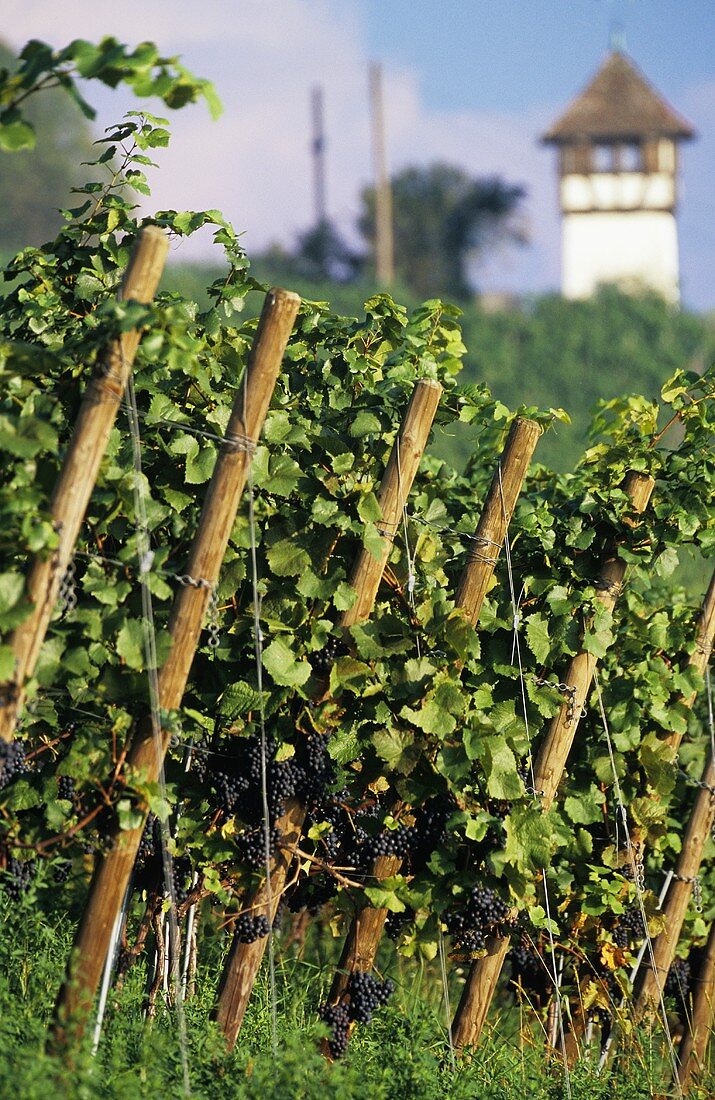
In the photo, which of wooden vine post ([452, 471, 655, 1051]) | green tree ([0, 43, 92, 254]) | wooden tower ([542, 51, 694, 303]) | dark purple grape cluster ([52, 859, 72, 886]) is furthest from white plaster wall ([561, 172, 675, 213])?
dark purple grape cluster ([52, 859, 72, 886])

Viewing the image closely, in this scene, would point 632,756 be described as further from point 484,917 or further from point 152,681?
point 152,681

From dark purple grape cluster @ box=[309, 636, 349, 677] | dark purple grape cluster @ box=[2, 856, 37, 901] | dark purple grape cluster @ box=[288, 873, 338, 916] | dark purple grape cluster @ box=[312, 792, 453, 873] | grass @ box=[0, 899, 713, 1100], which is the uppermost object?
dark purple grape cluster @ box=[309, 636, 349, 677]

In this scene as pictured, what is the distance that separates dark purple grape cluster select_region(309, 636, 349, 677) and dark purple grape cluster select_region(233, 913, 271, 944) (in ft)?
2.21

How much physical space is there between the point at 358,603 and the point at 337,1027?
46.5 inches

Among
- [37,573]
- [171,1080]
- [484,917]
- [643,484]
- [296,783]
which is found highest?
[643,484]

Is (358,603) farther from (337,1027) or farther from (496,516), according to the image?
(337,1027)

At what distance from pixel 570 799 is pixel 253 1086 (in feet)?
5.59

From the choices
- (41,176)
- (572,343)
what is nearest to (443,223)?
(572,343)

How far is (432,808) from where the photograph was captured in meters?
4.03

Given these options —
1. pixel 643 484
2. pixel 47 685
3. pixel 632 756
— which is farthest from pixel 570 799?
pixel 47 685

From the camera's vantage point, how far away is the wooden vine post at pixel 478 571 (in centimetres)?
405

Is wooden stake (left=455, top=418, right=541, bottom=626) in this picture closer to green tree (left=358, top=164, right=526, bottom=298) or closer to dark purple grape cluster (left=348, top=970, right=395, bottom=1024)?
dark purple grape cluster (left=348, top=970, right=395, bottom=1024)

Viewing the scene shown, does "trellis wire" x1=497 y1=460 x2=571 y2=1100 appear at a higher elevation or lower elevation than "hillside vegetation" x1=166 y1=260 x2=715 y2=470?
lower

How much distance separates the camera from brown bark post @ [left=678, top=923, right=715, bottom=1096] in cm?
488
